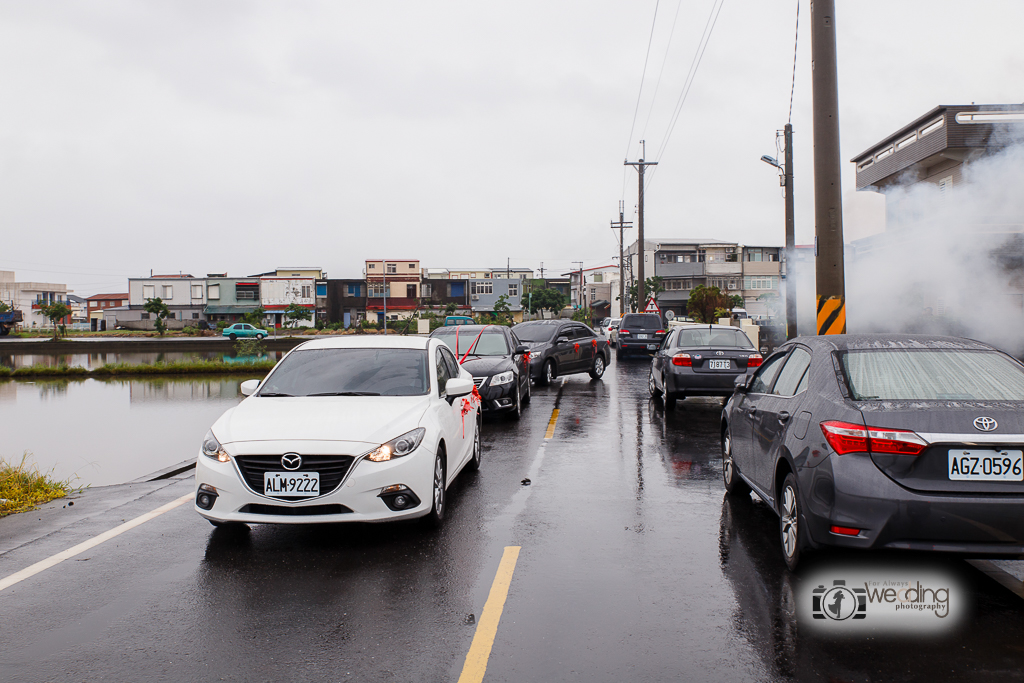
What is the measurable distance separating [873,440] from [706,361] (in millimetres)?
8477

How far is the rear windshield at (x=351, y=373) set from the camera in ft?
20.4

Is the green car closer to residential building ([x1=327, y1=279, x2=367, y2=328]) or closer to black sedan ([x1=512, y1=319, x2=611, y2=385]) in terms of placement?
residential building ([x1=327, y1=279, x2=367, y2=328])

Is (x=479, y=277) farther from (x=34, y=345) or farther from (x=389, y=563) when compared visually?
(x=389, y=563)

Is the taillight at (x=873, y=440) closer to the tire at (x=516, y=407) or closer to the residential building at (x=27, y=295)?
the tire at (x=516, y=407)

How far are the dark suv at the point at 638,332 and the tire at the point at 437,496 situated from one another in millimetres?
22927

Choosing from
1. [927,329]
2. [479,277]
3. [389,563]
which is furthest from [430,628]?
[479,277]

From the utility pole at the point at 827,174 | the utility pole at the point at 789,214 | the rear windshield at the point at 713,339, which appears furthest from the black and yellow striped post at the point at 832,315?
the utility pole at the point at 789,214

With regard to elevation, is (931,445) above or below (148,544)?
above

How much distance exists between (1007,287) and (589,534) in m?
18.8

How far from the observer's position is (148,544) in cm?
540

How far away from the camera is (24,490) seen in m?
7.28

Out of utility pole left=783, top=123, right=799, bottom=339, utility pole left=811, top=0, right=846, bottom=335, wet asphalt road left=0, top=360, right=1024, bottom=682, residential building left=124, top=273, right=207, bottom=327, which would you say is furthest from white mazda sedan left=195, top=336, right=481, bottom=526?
residential building left=124, top=273, right=207, bottom=327

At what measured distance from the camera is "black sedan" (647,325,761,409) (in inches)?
475

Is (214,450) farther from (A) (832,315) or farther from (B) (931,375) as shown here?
(A) (832,315)
